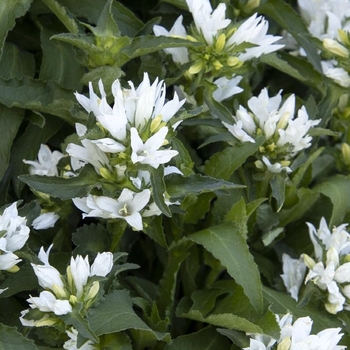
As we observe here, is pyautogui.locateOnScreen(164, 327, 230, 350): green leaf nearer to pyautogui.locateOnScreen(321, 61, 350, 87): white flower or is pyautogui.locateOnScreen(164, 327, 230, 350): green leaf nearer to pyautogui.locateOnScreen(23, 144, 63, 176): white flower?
pyautogui.locateOnScreen(23, 144, 63, 176): white flower

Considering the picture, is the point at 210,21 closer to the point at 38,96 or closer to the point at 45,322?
the point at 38,96

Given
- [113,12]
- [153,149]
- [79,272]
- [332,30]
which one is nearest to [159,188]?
[153,149]

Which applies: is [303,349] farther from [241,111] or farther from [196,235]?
[241,111]

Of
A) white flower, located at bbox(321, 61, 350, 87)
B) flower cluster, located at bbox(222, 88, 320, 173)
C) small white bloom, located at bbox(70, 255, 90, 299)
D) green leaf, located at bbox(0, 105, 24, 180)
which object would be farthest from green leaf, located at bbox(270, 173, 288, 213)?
green leaf, located at bbox(0, 105, 24, 180)

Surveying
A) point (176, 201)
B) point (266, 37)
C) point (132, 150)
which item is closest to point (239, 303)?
point (176, 201)

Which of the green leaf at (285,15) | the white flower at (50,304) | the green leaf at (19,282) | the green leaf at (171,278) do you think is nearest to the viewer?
the white flower at (50,304)

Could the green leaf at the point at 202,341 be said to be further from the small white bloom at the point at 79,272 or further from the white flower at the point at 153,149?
the white flower at the point at 153,149

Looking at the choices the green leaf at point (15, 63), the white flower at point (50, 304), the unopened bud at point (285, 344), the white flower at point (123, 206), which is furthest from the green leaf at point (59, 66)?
the unopened bud at point (285, 344)
